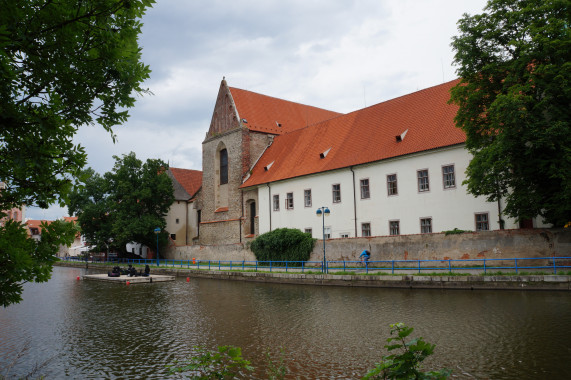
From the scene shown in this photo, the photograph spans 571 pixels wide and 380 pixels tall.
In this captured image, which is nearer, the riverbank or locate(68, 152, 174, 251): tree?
the riverbank

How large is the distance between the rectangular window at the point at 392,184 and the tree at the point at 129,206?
990 inches

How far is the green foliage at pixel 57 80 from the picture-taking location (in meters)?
4.20

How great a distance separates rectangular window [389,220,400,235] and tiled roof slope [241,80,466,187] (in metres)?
4.53

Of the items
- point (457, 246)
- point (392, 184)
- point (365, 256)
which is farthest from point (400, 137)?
point (457, 246)

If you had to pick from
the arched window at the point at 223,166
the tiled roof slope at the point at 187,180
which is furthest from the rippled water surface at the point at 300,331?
the tiled roof slope at the point at 187,180

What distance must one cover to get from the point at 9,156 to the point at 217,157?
145ft

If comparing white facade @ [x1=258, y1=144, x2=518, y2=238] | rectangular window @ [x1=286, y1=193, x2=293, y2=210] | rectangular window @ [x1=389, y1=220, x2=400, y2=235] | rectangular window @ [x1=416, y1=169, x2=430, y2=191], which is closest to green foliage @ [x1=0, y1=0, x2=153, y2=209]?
white facade @ [x1=258, y1=144, x2=518, y2=238]

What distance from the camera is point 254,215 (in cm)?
4341

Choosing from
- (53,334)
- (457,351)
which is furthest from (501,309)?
(53,334)

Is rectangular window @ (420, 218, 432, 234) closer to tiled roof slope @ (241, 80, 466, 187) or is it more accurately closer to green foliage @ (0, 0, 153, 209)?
tiled roof slope @ (241, 80, 466, 187)

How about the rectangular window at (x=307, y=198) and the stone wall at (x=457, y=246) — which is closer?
the stone wall at (x=457, y=246)

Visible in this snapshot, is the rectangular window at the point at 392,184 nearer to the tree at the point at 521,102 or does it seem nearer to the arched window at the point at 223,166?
the tree at the point at 521,102

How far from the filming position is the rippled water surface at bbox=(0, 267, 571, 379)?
8.19m

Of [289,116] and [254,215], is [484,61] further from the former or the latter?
[289,116]
